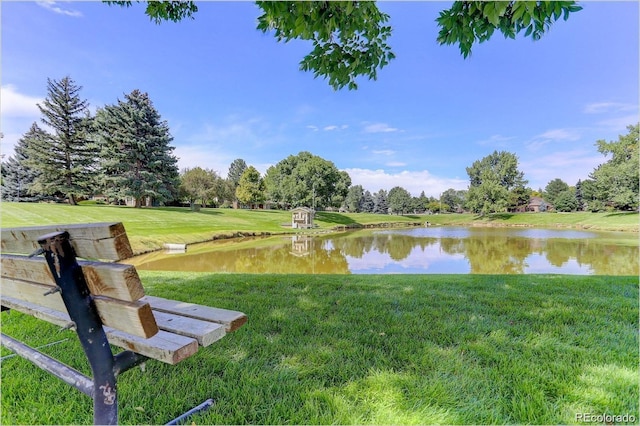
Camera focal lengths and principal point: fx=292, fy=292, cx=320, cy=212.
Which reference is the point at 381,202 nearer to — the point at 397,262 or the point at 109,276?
the point at 397,262

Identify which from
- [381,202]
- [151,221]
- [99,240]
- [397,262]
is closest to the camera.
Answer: [99,240]

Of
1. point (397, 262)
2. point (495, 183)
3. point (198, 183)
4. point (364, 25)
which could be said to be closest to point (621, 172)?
point (495, 183)

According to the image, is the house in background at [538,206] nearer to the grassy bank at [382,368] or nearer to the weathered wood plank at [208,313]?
the grassy bank at [382,368]

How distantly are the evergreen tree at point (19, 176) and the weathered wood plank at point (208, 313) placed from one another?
33.2 meters

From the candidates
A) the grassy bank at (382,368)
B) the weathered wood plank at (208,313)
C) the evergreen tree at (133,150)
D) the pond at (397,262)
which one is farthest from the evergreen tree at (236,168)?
the weathered wood plank at (208,313)

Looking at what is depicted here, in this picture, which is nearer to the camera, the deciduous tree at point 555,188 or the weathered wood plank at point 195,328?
the weathered wood plank at point 195,328

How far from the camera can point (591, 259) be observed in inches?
408

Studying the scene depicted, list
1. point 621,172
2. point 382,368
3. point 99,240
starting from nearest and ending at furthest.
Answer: point 99,240 < point 382,368 < point 621,172

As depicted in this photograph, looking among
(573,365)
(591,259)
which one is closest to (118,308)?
(573,365)

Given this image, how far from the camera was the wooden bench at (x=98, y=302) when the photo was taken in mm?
1084

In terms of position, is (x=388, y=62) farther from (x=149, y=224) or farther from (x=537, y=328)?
(x=149, y=224)

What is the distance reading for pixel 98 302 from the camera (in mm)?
1178

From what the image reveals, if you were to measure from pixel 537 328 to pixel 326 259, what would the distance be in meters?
8.68

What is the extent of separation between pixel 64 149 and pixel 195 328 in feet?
105
